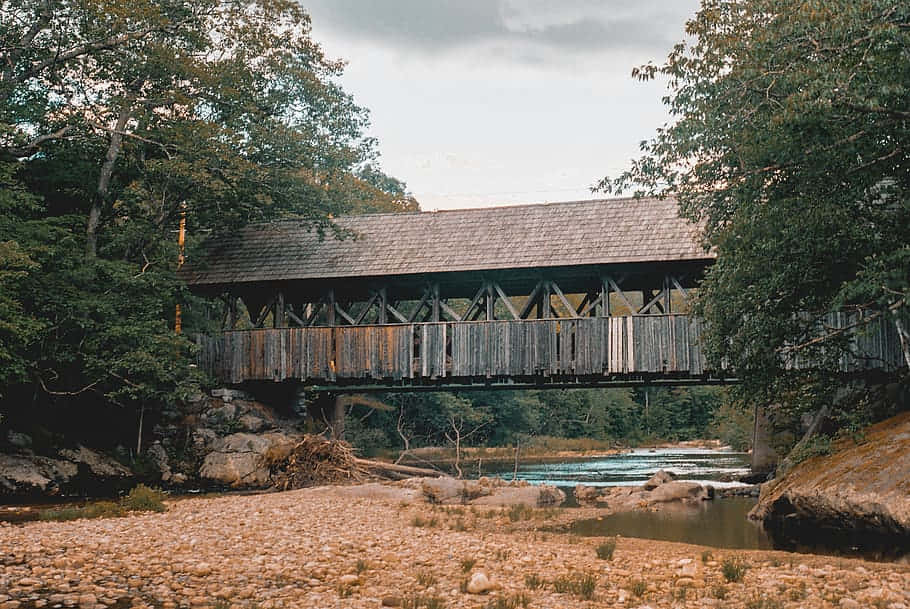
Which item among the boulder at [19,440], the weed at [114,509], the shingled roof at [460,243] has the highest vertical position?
the shingled roof at [460,243]

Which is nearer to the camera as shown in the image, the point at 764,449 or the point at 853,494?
the point at 853,494

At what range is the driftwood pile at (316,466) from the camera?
17531 millimetres

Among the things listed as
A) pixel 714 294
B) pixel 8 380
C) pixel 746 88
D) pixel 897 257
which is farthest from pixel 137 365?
pixel 897 257

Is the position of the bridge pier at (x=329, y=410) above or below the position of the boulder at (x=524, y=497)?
above

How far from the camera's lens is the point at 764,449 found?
20.1 m

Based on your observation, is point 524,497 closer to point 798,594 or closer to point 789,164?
point 789,164

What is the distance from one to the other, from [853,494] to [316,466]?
1049 centimetres

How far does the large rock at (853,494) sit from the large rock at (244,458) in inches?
388

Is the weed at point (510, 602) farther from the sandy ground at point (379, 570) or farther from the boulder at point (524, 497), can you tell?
the boulder at point (524, 497)

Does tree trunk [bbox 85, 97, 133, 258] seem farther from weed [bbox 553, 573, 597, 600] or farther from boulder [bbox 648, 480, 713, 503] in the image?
weed [bbox 553, 573, 597, 600]

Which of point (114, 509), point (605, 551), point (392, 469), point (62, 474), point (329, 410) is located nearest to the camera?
point (605, 551)

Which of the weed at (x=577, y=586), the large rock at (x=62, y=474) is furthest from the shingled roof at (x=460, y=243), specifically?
the weed at (x=577, y=586)

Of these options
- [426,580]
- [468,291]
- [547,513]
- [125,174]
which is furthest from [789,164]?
[125,174]

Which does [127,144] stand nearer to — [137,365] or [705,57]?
[137,365]
